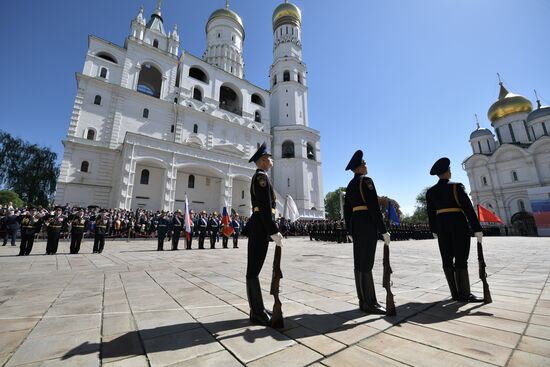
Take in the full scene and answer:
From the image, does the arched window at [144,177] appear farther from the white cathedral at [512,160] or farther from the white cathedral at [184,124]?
the white cathedral at [512,160]

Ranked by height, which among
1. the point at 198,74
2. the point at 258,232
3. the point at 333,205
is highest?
the point at 198,74

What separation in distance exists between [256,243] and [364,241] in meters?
1.40

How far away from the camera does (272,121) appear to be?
41125 millimetres

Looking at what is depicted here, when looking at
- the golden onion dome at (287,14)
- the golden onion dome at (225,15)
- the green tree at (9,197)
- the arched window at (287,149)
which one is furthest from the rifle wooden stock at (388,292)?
the golden onion dome at (287,14)

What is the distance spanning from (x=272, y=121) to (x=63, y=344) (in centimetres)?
4089

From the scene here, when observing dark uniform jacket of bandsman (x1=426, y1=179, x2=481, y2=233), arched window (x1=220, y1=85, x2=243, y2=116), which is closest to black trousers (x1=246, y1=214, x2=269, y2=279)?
dark uniform jacket of bandsman (x1=426, y1=179, x2=481, y2=233)

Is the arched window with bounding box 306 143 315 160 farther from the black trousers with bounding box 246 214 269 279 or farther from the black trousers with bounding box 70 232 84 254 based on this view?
the black trousers with bounding box 246 214 269 279

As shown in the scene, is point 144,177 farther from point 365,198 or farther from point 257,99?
point 365,198

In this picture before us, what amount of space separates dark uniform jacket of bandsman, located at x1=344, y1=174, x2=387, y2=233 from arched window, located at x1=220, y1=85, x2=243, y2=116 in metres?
34.6

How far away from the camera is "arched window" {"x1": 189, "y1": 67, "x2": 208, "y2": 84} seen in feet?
110

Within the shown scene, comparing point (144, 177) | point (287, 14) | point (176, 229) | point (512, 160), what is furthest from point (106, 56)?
point (512, 160)

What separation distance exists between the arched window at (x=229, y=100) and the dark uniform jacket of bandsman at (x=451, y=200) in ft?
113

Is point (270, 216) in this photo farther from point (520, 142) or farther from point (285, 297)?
point (520, 142)

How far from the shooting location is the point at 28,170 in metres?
31.2
